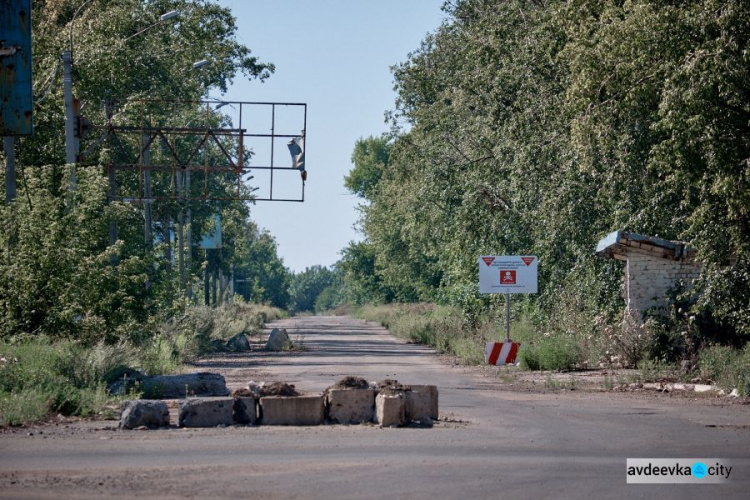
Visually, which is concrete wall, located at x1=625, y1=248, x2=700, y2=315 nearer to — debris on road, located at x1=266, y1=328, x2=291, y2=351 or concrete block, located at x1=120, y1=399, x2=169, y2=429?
concrete block, located at x1=120, y1=399, x2=169, y2=429

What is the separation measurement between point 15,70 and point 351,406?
10.1 meters

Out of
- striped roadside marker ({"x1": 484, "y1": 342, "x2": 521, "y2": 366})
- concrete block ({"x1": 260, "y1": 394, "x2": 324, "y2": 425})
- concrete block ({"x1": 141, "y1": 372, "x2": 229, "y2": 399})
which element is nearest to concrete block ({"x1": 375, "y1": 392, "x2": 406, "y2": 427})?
concrete block ({"x1": 260, "y1": 394, "x2": 324, "y2": 425})

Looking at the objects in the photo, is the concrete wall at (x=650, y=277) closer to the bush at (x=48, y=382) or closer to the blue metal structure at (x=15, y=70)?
the bush at (x=48, y=382)

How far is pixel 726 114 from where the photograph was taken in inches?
882

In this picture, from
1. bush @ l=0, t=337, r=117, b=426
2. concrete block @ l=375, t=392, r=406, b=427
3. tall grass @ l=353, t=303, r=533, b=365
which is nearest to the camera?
concrete block @ l=375, t=392, r=406, b=427

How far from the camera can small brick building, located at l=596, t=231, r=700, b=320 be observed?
2714cm

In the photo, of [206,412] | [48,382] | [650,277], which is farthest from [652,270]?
[48,382]

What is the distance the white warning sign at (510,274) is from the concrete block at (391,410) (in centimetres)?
1683

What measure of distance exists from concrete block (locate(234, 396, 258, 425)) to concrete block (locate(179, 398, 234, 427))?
98 millimetres

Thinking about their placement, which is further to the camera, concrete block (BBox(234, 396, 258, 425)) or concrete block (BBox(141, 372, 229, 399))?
concrete block (BBox(141, 372, 229, 399))

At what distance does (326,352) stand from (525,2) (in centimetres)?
1452

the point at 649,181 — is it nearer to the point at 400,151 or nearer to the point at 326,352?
the point at 326,352

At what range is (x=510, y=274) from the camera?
32.2 metres

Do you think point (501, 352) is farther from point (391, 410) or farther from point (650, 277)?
point (391, 410)
